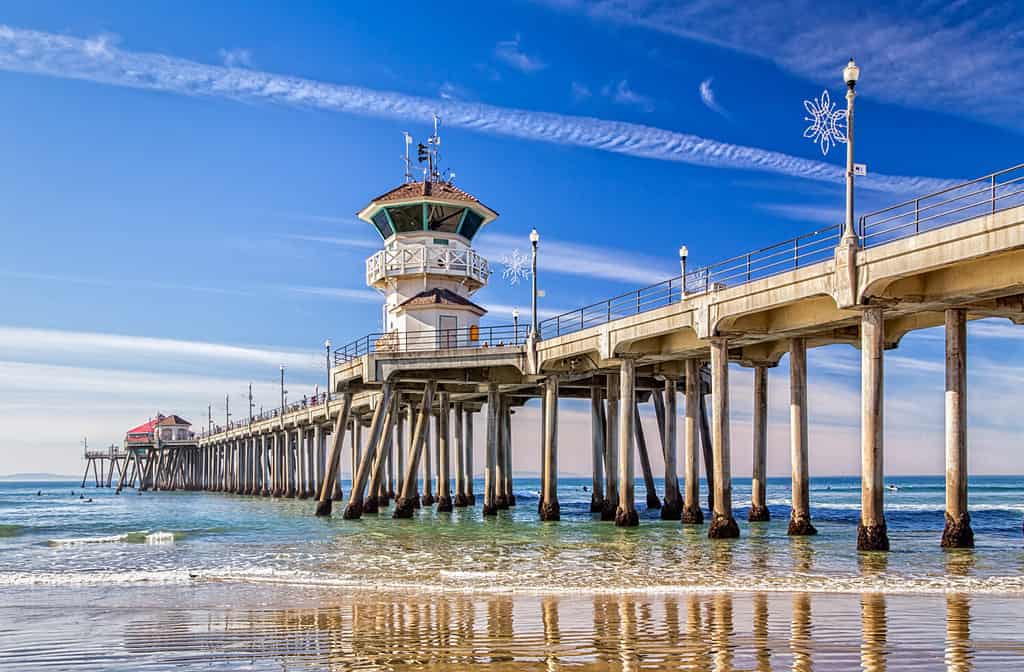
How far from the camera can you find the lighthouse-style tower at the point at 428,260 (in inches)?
1816

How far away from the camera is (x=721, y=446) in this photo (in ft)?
89.7

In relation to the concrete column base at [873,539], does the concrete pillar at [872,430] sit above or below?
above

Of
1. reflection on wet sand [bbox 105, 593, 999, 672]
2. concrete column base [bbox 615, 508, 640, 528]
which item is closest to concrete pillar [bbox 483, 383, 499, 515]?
concrete column base [bbox 615, 508, 640, 528]

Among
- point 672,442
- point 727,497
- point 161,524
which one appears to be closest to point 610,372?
point 672,442

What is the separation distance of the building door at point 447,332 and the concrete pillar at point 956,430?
927 inches

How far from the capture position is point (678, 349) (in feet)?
104

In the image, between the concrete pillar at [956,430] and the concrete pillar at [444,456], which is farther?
the concrete pillar at [444,456]

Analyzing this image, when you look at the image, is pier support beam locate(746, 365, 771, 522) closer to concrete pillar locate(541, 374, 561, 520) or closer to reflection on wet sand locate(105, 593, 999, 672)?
concrete pillar locate(541, 374, 561, 520)

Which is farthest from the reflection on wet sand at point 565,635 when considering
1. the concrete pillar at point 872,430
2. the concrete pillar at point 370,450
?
the concrete pillar at point 370,450

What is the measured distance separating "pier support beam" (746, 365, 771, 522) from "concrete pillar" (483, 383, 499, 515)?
12.0 m

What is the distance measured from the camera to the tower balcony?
154ft

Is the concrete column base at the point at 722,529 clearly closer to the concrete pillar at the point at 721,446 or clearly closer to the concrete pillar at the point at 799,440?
the concrete pillar at the point at 721,446

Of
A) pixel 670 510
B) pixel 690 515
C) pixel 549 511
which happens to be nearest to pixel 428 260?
pixel 549 511

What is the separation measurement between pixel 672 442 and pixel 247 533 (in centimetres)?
1640
